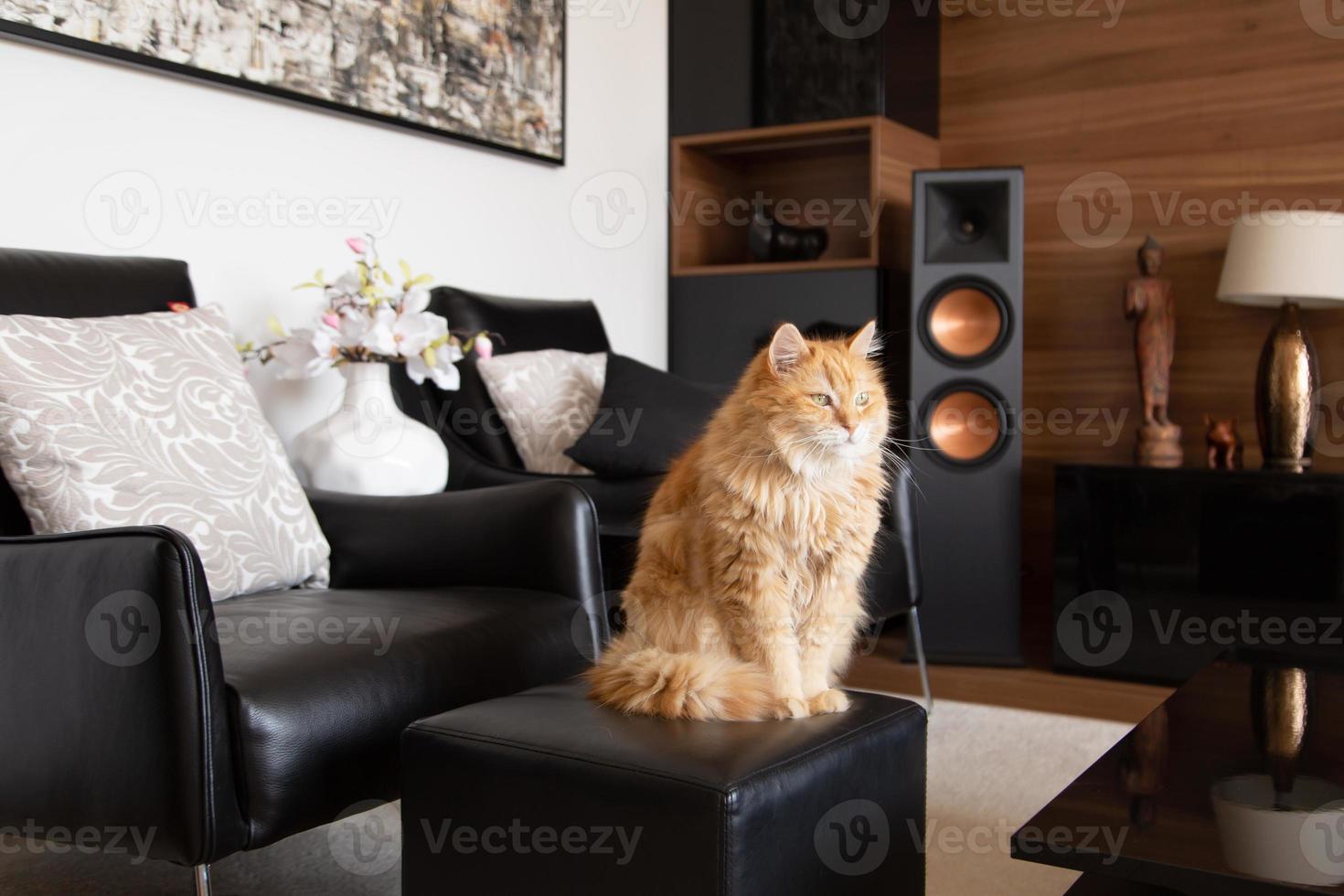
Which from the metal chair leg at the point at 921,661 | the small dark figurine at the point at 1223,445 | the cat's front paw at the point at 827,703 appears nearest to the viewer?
the cat's front paw at the point at 827,703

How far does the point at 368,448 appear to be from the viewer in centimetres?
227

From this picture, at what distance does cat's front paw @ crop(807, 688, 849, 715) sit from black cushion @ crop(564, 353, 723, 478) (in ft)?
3.67

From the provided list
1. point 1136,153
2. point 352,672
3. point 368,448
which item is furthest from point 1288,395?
point 352,672

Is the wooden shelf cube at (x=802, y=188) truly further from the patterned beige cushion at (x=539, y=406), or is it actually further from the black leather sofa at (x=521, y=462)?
the patterned beige cushion at (x=539, y=406)

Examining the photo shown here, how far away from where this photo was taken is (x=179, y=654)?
134 cm

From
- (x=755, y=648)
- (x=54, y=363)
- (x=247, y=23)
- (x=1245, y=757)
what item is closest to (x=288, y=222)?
(x=247, y=23)

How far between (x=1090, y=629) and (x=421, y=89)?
7.27 feet

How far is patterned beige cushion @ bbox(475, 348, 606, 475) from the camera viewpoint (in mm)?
2713

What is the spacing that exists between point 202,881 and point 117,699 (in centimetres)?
24

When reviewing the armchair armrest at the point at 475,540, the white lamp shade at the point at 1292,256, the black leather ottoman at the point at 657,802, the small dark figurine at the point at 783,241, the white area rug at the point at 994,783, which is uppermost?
the small dark figurine at the point at 783,241

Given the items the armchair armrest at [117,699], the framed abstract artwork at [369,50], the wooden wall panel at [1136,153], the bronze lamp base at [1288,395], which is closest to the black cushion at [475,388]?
the framed abstract artwork at [369,50]

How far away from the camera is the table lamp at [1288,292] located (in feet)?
9.62

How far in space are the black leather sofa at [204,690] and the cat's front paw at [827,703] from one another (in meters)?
0.51

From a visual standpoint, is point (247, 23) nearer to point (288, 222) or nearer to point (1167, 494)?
point (288, 222)
